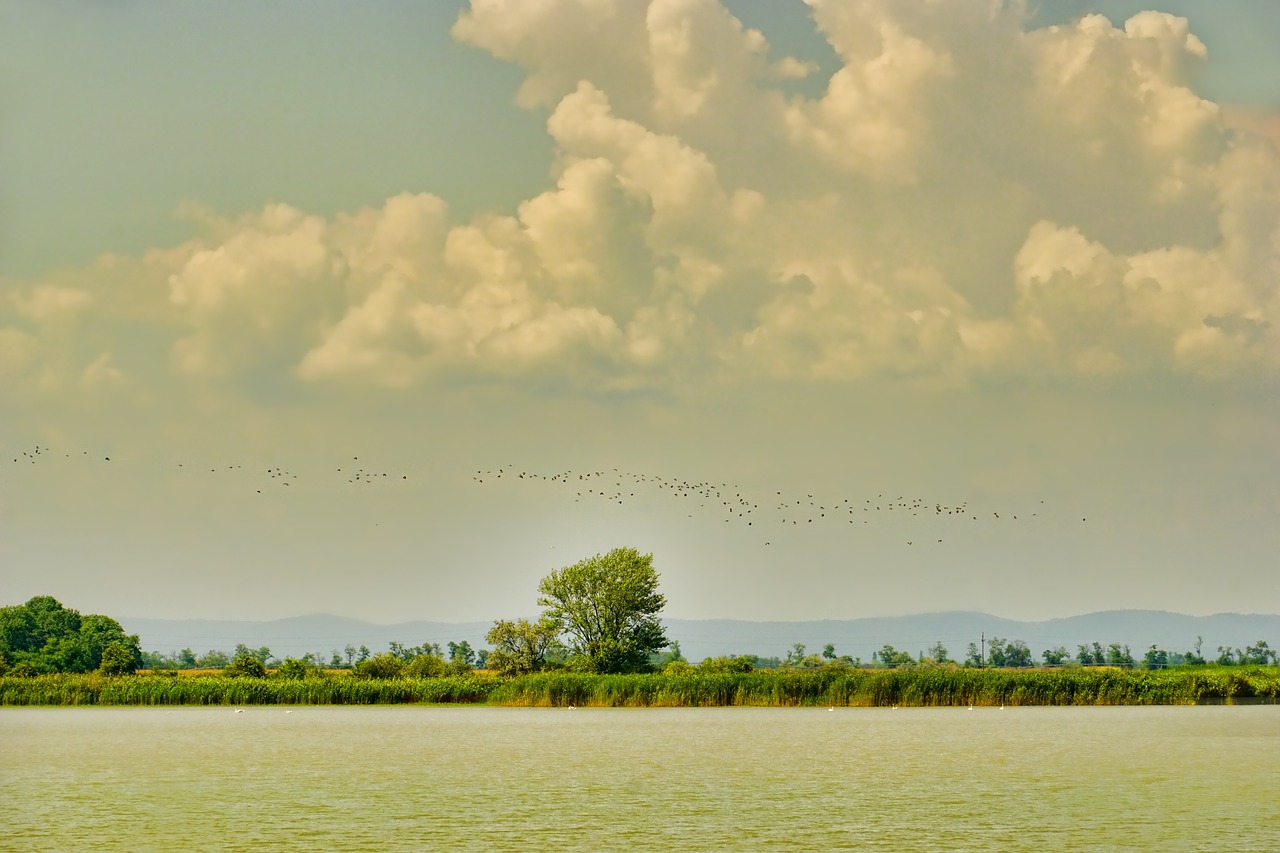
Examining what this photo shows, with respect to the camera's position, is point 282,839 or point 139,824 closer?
point 282,839

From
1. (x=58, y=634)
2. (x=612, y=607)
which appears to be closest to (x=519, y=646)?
(x=612, y=607)

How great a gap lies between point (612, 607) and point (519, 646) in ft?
27.2

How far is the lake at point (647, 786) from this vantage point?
2834 centimetres

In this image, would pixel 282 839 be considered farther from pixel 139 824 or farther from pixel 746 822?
pixel 746 822

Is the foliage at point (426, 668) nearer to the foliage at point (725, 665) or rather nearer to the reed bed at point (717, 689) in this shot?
the reed bed at point (717, 689)

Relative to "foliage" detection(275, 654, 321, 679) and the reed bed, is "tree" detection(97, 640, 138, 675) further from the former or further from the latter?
"foliage" detection(275, 654, 321, 679)

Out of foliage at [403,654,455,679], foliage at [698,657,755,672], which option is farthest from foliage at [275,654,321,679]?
foliage at [698,657,755,672]

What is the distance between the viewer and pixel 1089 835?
93.2 ft

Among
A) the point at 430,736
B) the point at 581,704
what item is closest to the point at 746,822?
the point at 430,736

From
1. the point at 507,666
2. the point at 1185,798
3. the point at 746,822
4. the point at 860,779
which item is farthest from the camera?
the point at 507,666

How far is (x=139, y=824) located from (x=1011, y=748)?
31235mm

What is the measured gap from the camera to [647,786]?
1483 inches

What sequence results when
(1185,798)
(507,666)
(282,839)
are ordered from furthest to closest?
(507,666) → (1185,798) → (282,839)

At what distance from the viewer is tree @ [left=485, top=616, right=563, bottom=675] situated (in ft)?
354
